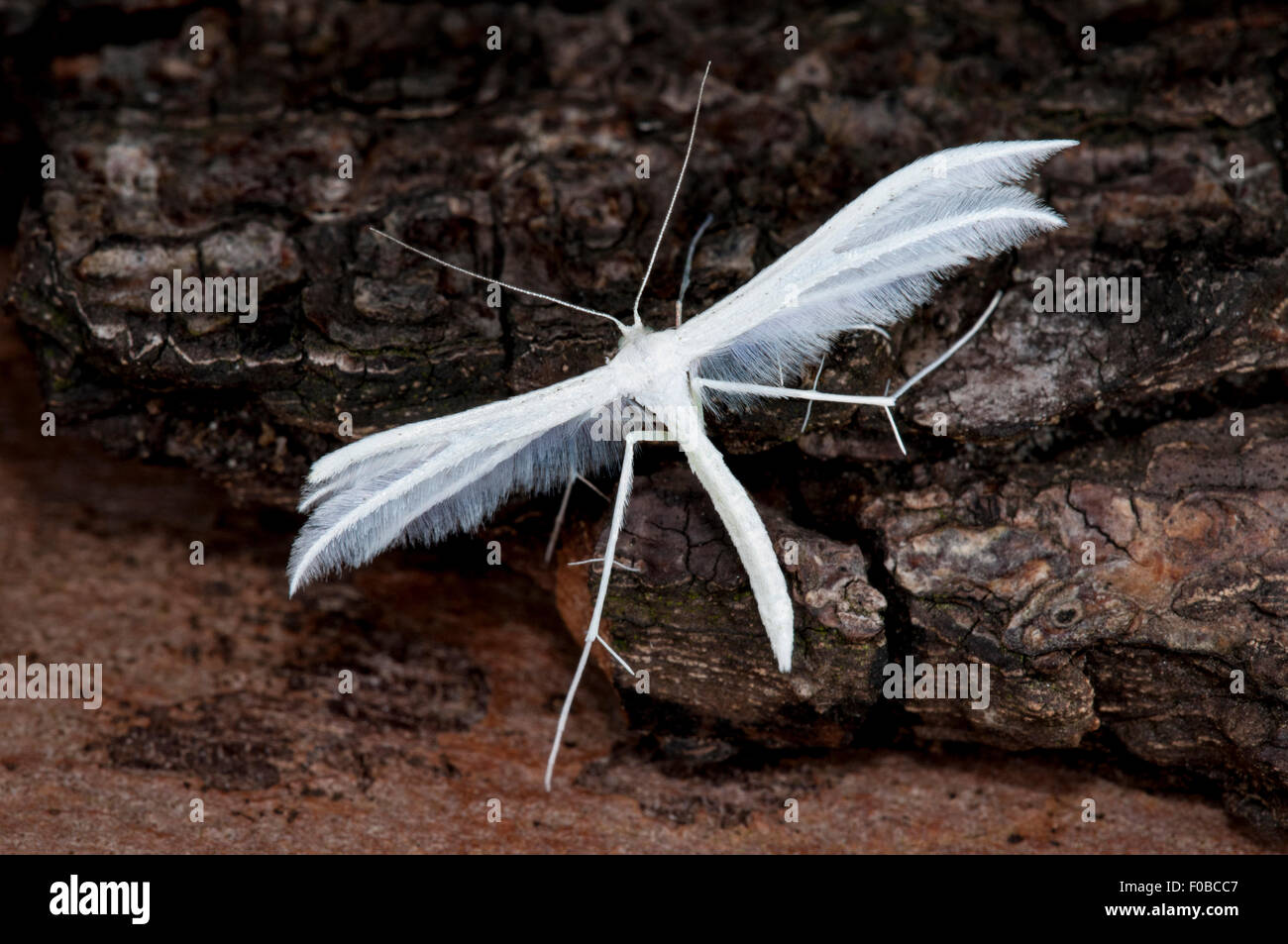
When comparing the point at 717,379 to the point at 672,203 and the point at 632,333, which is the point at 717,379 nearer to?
the point at 632,333

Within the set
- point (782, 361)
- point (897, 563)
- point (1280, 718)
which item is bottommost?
point (1280, 718)

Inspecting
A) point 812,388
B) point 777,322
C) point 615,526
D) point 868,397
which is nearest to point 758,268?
point 777,322

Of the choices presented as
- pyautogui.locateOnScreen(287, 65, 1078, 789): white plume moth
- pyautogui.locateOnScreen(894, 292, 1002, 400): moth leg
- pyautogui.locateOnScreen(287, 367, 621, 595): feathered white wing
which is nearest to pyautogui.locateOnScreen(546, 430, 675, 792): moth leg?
pyautogui.locateOnScreen(287, 65, 1078, 789): white plume moth

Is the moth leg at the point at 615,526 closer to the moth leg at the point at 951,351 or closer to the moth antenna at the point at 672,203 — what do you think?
the moth antenna at the point at 672,203

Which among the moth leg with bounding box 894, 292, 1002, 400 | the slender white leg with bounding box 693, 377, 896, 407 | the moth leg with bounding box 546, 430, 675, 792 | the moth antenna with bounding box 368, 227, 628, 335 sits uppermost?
the moth antenna with bounding box 368, 227, 628, 335

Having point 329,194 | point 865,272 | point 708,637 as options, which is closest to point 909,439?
point 865,272

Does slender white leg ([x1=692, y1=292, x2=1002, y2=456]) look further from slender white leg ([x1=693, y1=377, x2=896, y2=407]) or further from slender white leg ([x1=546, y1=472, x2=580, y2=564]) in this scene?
slender white leg ([x1=546, y1=472, x2=580, y2=564])

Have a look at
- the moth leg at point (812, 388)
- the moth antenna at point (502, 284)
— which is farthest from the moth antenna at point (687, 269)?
the moth leg at point (812, 388)

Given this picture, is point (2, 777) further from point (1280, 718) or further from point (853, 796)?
point (1280, 718)
